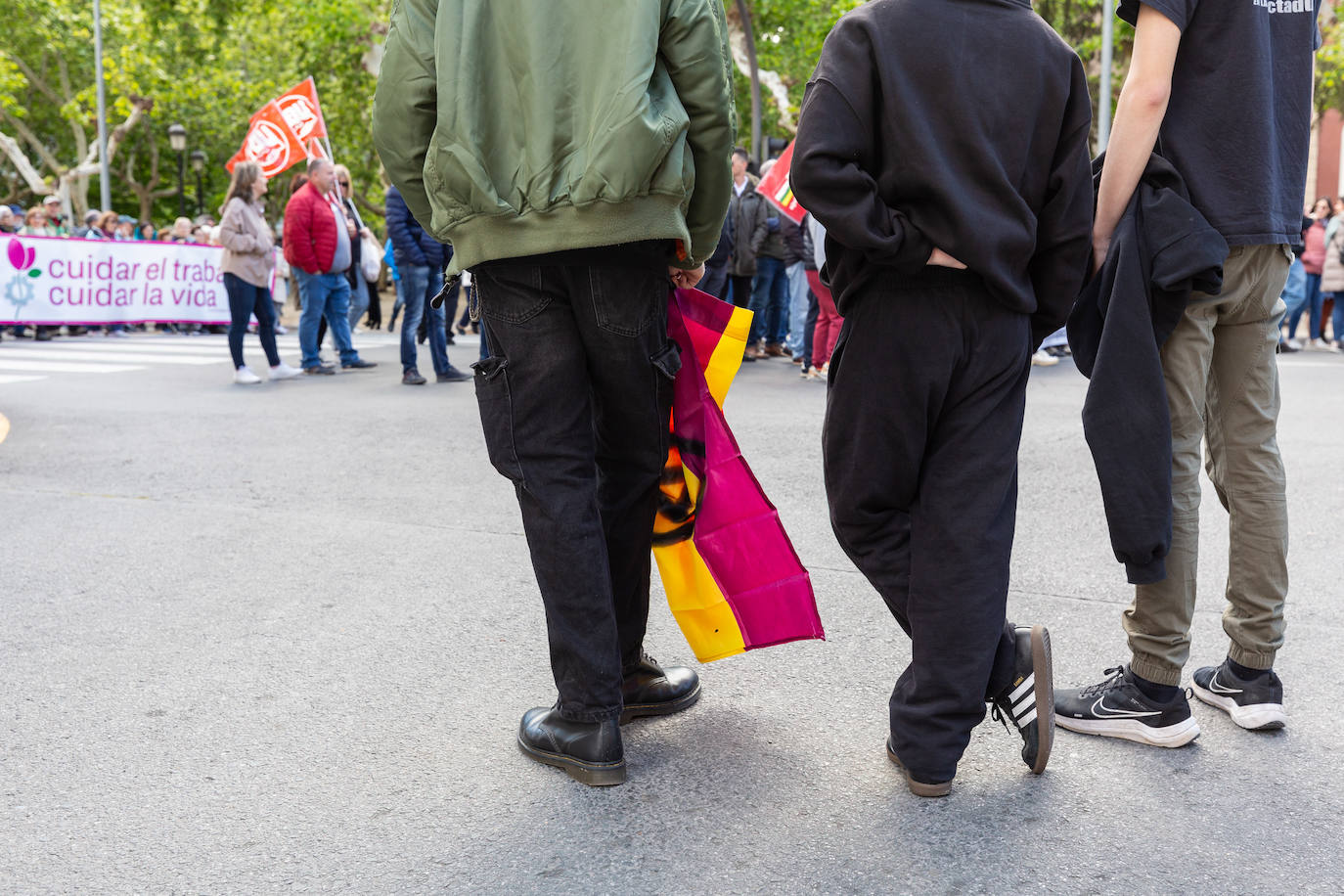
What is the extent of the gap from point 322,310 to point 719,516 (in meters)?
9.00

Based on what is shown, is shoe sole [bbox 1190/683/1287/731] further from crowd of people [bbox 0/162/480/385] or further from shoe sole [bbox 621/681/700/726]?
crowd of people [bbox 0/162/480/385]

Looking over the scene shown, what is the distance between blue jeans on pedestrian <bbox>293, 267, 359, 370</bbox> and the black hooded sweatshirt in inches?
356

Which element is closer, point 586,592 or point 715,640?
point 586,592

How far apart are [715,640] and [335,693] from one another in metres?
1.02

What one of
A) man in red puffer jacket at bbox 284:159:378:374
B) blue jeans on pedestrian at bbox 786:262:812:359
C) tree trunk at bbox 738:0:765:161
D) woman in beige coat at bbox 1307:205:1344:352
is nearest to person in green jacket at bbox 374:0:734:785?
man in red puffer jacket at bbox 284:159:378:374

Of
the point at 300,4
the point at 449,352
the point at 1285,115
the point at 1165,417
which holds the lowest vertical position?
the point at 449,352

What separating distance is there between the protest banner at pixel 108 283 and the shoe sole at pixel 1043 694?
1467cm

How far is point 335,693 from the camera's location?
10.5ft

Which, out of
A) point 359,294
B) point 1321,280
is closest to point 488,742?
point 359,294

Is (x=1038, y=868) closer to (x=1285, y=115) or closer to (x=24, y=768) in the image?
(x=1285, y=115)

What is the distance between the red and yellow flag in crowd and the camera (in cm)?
1470

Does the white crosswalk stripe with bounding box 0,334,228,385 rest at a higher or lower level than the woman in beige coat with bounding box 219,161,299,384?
lower

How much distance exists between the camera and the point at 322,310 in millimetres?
11180

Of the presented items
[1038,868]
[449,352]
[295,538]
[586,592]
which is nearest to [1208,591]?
[1038,868]
